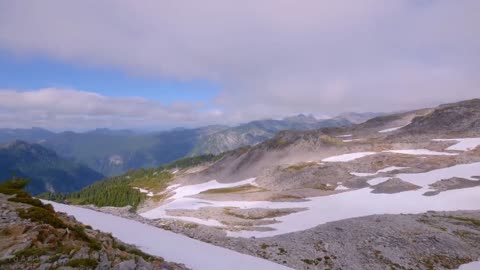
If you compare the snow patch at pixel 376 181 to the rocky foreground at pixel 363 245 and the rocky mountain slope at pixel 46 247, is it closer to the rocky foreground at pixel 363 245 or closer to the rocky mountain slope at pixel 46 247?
the rocky foreground at pixel 363 245

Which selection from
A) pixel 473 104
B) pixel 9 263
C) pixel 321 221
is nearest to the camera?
pixel 9 263

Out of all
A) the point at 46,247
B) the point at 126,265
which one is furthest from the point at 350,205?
the point at 46,247

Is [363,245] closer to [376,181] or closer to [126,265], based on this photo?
[126,265]

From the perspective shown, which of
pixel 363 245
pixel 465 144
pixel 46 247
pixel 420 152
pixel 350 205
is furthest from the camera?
pixel 465 144

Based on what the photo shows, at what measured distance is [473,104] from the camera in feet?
575

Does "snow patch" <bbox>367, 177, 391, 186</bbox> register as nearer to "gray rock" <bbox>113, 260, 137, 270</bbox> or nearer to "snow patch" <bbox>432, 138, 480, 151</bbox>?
"snow patch" <bbox>432, 138, 480, 151</bbox>

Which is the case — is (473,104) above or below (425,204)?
above

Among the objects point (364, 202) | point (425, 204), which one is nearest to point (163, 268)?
point (364, 202)

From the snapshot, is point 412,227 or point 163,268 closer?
point 163,268

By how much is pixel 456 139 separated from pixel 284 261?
126 m

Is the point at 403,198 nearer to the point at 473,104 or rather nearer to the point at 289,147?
the point at 289,147

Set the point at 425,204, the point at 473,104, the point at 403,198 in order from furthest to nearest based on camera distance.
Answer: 1. the point at 473,104
2. the point at 403,198
3. the point at 425,204

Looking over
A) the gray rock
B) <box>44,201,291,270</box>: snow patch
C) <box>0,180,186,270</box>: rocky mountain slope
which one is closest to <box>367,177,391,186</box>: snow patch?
<box>44,201,291,270</box>: snow patch

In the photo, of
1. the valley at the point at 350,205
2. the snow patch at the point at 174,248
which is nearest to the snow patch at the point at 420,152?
the valley at the point at 350,205
